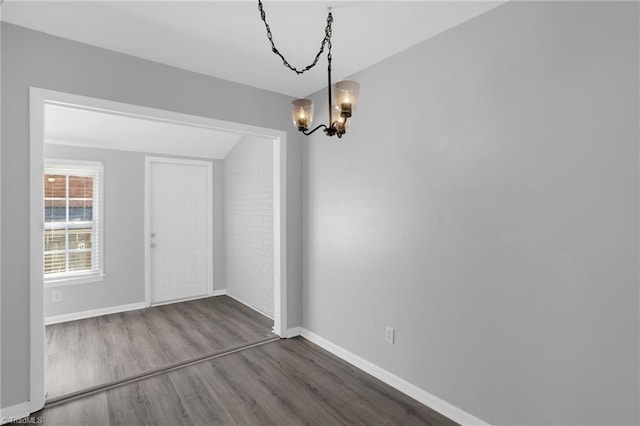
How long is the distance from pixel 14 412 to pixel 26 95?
2.12 metres

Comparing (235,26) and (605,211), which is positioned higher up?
(235,26)

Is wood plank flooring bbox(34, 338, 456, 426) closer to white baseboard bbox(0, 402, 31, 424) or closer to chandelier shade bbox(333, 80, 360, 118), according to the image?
white baseboard bbox(0, 402, 31, 424)

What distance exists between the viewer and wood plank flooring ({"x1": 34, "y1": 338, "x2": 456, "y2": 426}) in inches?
86.1

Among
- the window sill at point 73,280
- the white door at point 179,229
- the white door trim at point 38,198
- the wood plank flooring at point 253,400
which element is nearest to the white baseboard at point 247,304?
the white door at point 179,229

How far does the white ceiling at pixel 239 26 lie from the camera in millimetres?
2004

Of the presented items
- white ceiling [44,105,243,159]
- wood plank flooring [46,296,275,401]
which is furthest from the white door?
wood plank flooring [46,296,275,401]

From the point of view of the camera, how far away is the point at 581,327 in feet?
5.42

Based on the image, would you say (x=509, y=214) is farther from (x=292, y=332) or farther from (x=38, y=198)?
(x=38, y=198)

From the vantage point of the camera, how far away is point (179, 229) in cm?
498

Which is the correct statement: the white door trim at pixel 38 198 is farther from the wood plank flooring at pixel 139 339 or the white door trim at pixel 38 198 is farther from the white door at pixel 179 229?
the white door at pixel 179 229

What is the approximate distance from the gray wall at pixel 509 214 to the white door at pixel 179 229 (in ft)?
10.3

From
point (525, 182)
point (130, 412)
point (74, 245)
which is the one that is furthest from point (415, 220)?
point (74, 245)

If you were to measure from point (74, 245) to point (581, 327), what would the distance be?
5.14m

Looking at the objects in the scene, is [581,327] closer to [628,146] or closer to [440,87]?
[628,146]
